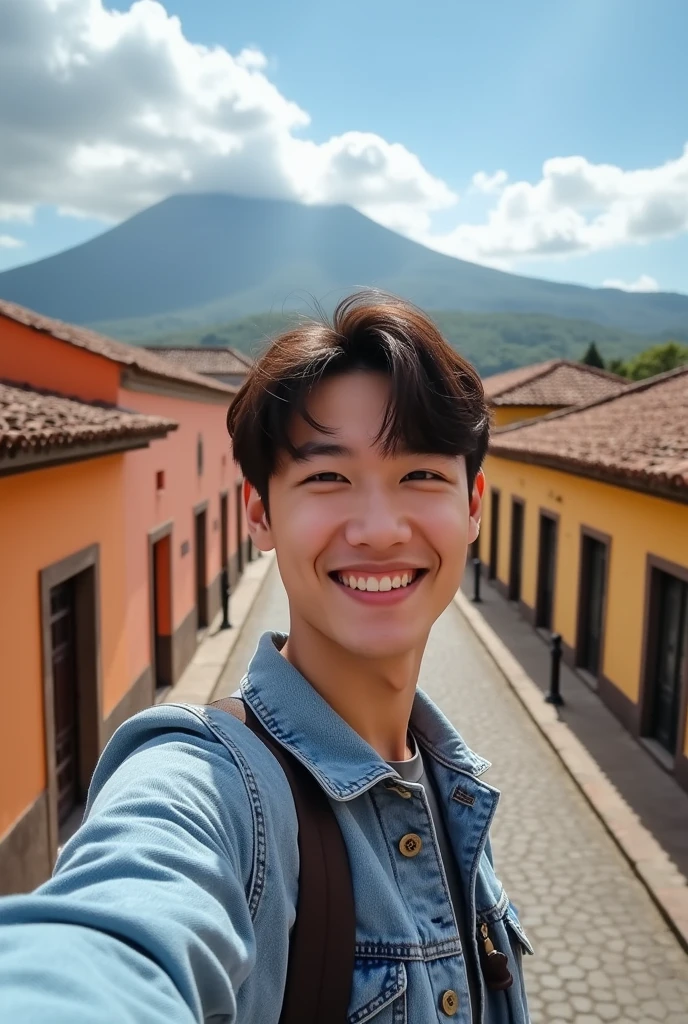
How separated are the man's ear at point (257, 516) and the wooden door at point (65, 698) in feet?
16.5

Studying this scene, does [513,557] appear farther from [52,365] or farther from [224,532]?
[52,365]

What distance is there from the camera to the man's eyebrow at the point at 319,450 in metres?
1.56

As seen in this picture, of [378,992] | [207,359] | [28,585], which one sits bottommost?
[28,585]

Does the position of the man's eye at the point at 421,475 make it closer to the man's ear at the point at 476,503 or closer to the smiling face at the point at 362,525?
the smiling face at the point at 362,525

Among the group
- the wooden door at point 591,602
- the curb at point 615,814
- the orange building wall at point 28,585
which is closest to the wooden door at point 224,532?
the curb at point 615,814

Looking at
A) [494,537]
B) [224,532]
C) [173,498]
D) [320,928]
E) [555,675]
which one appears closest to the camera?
[320,928]

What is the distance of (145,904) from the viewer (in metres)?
0.92

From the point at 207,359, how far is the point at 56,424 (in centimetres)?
2555

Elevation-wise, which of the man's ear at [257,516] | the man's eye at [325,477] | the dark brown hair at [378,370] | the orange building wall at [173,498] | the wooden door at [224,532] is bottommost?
the wooden door at [224,532]

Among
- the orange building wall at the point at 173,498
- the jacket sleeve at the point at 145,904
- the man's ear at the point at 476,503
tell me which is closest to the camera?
the jacket sleeve at the point at 145,904

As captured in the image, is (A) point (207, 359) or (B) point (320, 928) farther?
(A) point (207, 359)

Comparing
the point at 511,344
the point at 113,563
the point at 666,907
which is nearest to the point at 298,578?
the point at 666,907

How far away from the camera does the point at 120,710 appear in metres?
7.81

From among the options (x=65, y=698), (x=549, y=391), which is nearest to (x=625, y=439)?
(x=65, y=698)
